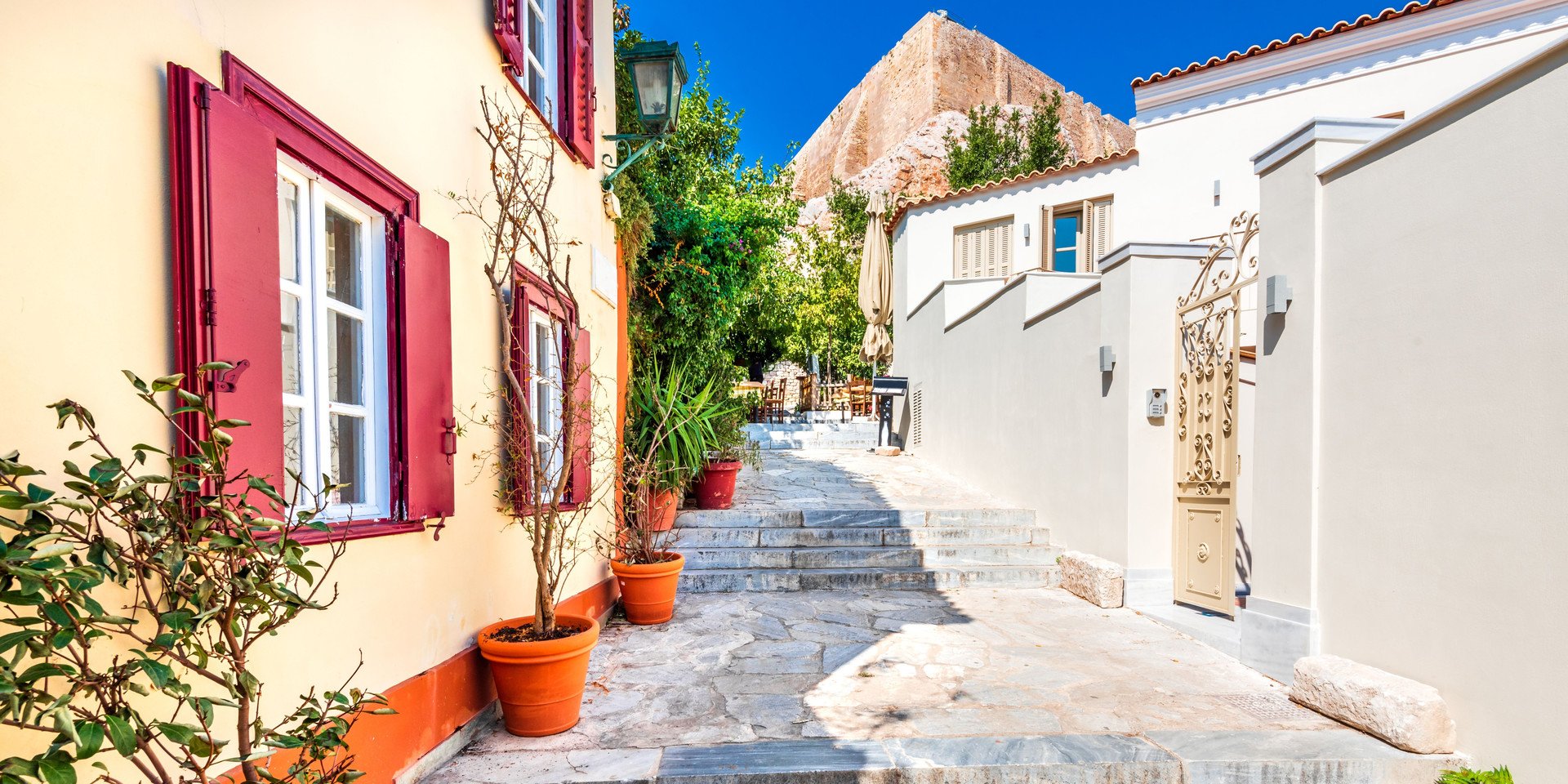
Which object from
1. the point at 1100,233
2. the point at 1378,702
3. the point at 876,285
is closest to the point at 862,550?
the point at 1378,702

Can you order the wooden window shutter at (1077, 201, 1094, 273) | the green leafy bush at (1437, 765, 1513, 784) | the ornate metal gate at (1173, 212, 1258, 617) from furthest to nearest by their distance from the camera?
the wooden window shutter at (1077, 201, 1094, 273) < the ornate metal gate at (1173, 212, 1258, 617) < the green leafy bush at (1437, 765, 1513, 784)

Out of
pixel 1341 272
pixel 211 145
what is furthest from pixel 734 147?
pixel 211 145

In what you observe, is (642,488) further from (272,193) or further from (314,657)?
(272,193)

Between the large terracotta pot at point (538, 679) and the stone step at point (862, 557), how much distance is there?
9.30 ft

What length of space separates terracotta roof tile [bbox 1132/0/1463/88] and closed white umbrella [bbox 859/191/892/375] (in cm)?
467

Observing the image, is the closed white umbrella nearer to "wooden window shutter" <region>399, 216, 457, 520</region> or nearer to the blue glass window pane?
the blue glass window pane

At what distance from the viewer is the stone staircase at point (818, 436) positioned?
1292 cm

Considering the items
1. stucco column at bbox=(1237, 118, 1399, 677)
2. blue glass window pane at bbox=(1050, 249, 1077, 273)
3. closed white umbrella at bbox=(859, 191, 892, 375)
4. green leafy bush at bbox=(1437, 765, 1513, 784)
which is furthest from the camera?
closed white umbrella at bbox=(859, 191, 892, 375)

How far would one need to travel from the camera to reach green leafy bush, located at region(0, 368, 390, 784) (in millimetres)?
1202

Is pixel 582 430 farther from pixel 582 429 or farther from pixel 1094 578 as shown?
pixel 1094 578

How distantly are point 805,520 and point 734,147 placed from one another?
837 centimetres

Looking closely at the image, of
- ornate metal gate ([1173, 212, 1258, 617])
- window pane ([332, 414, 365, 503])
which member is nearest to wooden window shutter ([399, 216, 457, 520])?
window pane ([332, 414, 365, 503])

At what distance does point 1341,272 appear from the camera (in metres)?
3.41

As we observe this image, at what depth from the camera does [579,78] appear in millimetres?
4621
